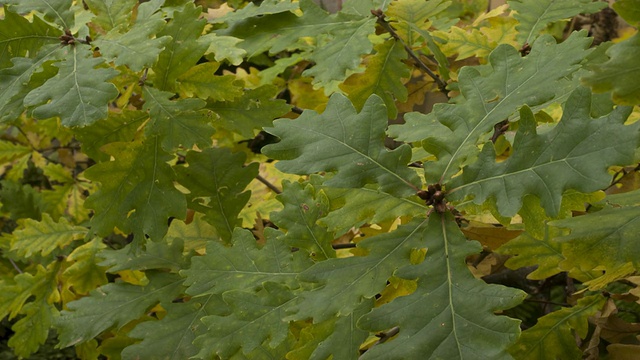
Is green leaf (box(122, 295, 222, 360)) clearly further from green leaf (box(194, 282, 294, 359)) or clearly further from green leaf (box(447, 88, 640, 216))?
green leaf (box(447, 88, 640, 216))

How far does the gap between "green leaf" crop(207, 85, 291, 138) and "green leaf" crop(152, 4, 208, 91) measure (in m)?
0.13

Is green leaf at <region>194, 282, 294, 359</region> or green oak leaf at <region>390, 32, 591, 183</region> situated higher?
green oak leaf at <region>390, 32, 591, 183</region>

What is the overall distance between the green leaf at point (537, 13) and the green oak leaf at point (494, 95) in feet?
1.14

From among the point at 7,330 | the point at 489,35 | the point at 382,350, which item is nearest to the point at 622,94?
the point at 382,350

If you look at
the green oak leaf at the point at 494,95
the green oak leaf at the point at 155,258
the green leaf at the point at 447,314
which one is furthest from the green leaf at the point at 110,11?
the green leaf at the point at 447,314

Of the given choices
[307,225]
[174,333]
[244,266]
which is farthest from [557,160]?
[174,333]

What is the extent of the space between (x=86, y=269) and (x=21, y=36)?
→ 643 mm

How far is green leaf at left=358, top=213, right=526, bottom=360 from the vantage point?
2.60 ft

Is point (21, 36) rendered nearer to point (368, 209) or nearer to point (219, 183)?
point (219, 183)

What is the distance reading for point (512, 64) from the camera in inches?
39.2

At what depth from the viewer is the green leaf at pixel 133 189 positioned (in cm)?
124

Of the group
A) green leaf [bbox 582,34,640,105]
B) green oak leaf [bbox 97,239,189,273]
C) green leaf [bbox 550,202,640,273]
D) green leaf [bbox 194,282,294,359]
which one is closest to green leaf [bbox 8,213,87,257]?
green oak leaf [bbox 97,239,189,273]

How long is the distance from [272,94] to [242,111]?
7 cm

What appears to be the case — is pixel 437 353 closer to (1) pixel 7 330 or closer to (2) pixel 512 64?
(2) pixel 512 64
